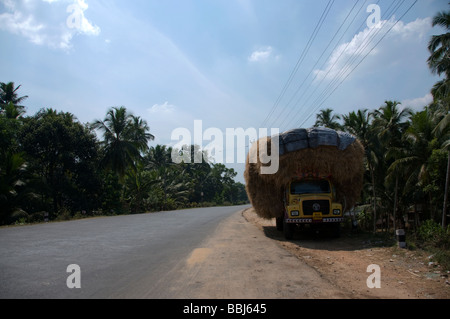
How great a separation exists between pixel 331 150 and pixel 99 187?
28.2 m

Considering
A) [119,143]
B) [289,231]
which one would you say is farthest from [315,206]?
[119,143]

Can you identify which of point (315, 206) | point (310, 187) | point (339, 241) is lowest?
point (339, 241)

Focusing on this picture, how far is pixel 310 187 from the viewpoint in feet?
39.4

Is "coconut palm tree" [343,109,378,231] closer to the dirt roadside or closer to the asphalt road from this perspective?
the dirt roadside

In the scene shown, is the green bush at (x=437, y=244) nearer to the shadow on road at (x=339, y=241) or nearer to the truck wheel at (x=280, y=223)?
the shadow on road at (x=339, y=241)

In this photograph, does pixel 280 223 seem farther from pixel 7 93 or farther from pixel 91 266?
pixel 7 93

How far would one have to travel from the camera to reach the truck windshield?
39.3 ft

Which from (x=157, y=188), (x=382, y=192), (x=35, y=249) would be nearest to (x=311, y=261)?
(x=35, y=249)

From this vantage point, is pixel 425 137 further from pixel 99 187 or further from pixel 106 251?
pixel 99 187

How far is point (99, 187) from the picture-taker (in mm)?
33844

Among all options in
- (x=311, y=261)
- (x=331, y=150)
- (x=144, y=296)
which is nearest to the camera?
(x=144, y=296)

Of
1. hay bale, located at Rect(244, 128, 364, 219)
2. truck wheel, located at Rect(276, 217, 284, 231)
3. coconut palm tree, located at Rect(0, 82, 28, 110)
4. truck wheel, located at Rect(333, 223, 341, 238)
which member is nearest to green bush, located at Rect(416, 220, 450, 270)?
truck wheel, located at Rect(333, 223, 341, 238)

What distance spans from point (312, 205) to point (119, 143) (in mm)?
30706

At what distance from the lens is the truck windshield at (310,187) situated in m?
12.0
